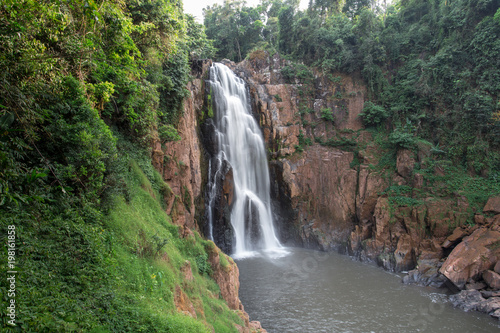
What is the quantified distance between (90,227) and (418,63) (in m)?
27.5

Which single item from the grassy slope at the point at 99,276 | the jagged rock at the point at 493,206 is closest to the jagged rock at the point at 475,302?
the jagged rock at the point at 493,206

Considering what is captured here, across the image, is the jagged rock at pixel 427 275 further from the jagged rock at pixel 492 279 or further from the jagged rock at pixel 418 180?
the jagged rock at pixel 418 180

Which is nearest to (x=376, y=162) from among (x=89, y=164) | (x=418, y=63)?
(x=418, y=63)

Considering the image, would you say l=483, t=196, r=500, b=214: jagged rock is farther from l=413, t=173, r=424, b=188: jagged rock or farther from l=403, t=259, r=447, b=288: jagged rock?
l=403, t=259, r=447, b=288: jagged rock

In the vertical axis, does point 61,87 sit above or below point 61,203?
above

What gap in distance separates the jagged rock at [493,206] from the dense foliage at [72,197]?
17.0 meters

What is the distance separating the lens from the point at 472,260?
1443 cm

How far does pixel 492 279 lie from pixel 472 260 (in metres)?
1.12

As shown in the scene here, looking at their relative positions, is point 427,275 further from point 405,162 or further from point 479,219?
point 405,162

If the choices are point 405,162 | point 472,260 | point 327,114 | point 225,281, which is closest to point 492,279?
point 472,260

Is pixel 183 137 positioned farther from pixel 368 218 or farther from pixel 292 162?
pixel 368 218

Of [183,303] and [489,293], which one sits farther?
[489,293]

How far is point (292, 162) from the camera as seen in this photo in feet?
78.1

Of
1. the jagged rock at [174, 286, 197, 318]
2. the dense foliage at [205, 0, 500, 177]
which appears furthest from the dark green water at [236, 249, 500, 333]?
the dense foliage at [205, 0, 500, 177]
